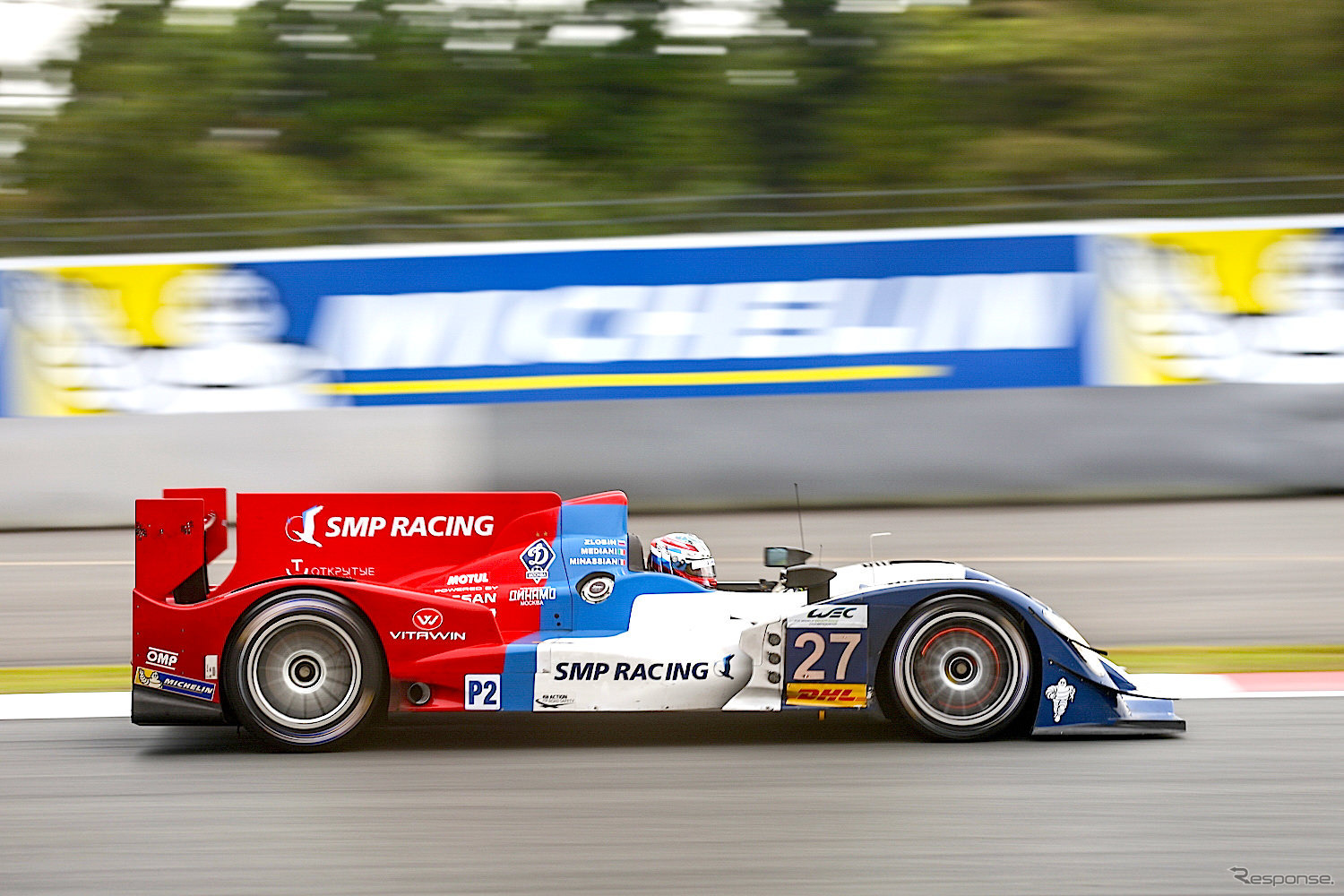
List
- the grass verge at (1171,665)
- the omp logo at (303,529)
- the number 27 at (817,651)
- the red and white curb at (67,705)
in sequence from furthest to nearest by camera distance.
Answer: the grass verge at (1171,665), the red and white curb at (67,705), the omp logo at (303,529), the number 27 at (817,651)

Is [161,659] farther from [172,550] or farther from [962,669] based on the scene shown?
[962,669]

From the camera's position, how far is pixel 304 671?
555cm

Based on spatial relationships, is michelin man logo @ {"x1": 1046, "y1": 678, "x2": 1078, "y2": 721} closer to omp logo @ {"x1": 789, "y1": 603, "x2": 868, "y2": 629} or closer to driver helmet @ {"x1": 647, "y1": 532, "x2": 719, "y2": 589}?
omp logo @ {"x1": 789, "y1": 603, "x2": 868, "y2": 629}

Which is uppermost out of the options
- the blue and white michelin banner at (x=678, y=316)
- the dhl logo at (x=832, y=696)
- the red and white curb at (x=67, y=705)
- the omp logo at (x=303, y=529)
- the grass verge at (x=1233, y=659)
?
the blue and white michelin banner at (x=678, y=316)

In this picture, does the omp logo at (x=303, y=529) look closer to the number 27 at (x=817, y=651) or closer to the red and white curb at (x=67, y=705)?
the red and white curb at (x=67, y=705)

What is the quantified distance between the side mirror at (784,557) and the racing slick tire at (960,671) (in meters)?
0.60

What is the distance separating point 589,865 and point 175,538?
2.42m

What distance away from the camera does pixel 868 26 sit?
50.2 ft

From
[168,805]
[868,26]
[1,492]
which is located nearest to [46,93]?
[1,492]

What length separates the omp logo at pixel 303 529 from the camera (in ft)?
18.9

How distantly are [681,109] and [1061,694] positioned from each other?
10579 mm

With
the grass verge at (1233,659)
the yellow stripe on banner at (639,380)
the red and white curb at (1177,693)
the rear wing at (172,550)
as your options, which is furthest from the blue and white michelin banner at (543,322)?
the rear wing at (172,550)

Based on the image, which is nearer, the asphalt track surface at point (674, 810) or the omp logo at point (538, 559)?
the asphalt track surface at point (674, 810)

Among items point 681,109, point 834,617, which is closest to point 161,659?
point 834,617
